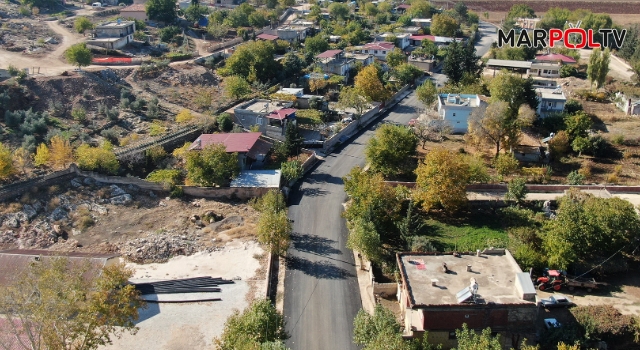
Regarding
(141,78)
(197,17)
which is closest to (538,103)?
(141,78)

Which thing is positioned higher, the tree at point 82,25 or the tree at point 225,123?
the tree at point 82,25

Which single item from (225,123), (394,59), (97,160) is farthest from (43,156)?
(394,59)

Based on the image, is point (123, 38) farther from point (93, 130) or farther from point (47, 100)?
point (93, 130)

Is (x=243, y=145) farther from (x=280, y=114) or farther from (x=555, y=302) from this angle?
(x=555, y=302)

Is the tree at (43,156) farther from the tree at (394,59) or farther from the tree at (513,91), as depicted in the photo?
the tree at (394,59)

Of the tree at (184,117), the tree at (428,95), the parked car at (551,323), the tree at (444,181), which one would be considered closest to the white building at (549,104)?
the tree at (428,95)
